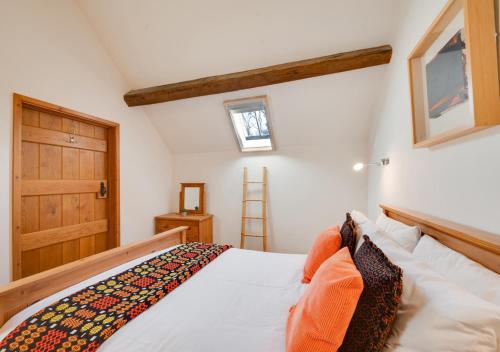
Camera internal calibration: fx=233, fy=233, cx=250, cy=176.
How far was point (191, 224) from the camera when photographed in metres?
3.38

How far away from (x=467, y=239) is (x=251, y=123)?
2876mm

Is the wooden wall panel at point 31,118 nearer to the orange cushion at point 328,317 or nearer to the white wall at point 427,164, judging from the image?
the orange cushion at point 328,317

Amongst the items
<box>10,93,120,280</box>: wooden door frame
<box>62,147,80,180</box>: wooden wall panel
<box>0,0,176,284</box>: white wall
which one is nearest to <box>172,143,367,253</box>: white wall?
<box>0,0,176,284</box>: white wall

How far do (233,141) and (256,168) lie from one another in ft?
1.78

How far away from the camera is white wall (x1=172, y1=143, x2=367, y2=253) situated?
3234 mm

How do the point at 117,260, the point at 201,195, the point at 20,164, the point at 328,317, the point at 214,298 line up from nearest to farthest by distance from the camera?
the point at 328,317 → the point at 214,298 → the point at 117,260 → the point at 20,164 → the point at 201,195

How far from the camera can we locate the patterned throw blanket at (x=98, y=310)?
2.96 ft

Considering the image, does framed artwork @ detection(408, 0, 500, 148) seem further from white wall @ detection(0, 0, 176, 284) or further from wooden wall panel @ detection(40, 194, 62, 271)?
wooden wall panel @ detection(40, 194, 62, 271)

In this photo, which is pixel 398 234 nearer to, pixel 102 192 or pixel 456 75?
pixel 456 75

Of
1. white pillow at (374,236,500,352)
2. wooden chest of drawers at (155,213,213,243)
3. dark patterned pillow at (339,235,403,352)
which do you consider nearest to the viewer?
white pillow at (374,236,500,352)

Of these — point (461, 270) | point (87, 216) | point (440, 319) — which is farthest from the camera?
point (87, 216)

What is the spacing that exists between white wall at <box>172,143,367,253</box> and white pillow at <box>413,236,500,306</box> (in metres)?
2.10

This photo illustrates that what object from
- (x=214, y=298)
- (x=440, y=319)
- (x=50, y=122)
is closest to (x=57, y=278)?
(x=214, y=298)

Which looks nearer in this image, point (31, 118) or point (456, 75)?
point (456, 75)
